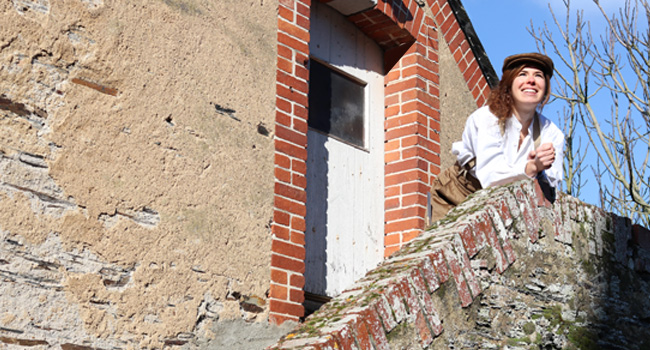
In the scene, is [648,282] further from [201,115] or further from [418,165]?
[201,115]

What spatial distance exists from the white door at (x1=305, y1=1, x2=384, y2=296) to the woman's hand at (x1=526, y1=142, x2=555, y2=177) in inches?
87.8

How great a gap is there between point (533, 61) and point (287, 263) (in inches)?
84.3

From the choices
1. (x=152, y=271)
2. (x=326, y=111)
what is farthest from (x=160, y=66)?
(x=326, y=111)

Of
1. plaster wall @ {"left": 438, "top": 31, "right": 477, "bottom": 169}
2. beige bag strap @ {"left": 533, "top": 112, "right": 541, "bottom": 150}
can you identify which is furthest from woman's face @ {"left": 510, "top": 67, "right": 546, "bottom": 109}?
plaster wall @ {"left": 438, "top": 31, "right": 477, "bottom": 169}

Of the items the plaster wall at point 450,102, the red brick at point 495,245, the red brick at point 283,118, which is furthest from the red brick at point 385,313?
the plaster wall at point 450,102

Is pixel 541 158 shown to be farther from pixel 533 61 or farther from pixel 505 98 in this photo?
pixel 533 61

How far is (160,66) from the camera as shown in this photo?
16.2 feet

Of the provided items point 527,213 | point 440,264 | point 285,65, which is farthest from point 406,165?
point 440,264

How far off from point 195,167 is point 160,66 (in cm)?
68

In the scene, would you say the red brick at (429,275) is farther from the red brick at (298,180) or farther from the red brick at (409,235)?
the red brick at (409,235)

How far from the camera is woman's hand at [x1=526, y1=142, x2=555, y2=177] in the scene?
4254 millimetres

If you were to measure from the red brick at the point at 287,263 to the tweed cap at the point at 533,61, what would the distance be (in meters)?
1.99

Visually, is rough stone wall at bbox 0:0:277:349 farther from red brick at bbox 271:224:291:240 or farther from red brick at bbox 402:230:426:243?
red brick at bbox 402:230:426:243

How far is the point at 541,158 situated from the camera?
14.0 feet
